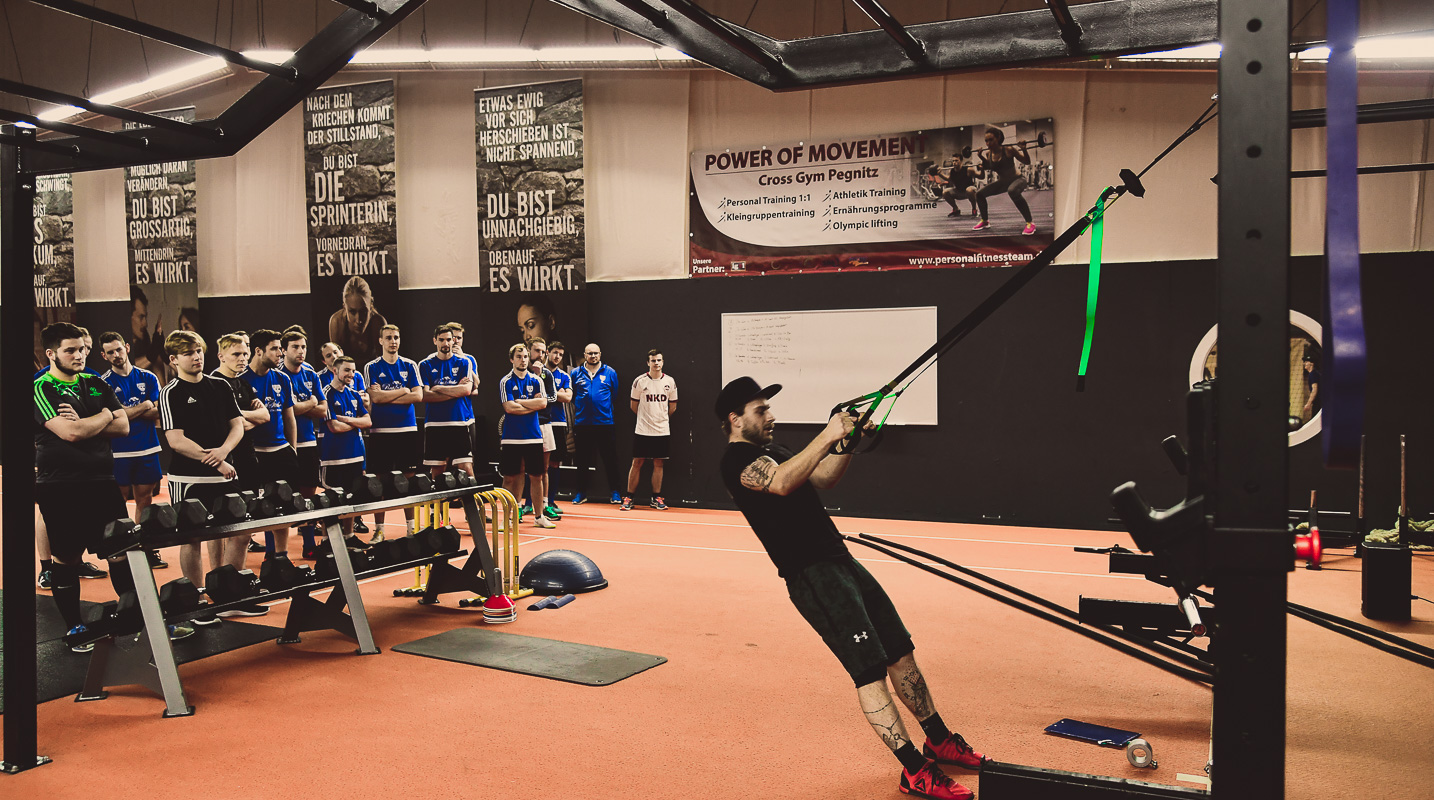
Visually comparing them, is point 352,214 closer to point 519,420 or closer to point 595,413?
point 595,413

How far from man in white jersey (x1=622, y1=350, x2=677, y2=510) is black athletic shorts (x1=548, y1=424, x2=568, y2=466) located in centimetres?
101

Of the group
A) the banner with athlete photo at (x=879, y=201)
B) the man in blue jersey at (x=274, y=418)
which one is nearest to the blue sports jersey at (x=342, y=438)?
the man in blue jersey at (x=274, y=418)

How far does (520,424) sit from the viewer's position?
364 inches

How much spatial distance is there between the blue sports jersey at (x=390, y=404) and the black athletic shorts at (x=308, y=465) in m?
0.52

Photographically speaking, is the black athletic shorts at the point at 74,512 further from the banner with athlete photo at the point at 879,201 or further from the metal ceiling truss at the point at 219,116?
the banner with athlete photo at the point at 879,201

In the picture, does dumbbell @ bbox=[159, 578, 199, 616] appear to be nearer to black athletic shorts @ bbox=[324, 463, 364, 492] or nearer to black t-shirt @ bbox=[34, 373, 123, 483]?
black t-shirt @ bbox=[34, 373, 123, 483]

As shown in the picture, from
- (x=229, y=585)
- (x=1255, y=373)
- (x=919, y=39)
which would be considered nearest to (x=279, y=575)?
(x=229, y=585)

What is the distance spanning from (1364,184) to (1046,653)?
611 cm

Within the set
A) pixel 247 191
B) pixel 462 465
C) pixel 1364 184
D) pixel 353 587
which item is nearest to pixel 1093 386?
pixel 1364 184

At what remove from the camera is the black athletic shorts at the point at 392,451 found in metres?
8.43

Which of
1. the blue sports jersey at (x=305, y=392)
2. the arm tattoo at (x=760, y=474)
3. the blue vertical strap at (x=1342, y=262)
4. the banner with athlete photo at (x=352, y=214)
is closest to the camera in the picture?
the blue vertical strap at (x=1342, y=262)

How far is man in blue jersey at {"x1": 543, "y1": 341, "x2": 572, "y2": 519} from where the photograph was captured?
10.3 meters

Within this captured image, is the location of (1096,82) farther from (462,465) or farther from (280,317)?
(280,317)

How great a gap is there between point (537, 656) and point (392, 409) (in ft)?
13.3
